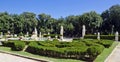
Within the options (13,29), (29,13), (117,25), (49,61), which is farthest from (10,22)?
(49,61)

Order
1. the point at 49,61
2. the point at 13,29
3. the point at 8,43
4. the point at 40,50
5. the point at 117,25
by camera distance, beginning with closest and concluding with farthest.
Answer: the point at 49,61 → the point at 40,50 → the point at 8,43 → the point at 117,25 → the point at 13,29

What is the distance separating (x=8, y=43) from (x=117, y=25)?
54.6 metres

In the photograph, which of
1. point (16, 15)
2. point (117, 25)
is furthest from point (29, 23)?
point (117, 25)

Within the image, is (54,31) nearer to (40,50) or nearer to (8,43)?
(8,43)

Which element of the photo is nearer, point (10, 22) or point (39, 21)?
point (10, 22)

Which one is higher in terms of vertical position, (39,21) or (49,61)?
(39,21)

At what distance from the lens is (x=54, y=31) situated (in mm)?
90250

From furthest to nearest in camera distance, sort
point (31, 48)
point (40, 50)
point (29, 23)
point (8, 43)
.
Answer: point (29, 23) < point (8, 43) < point (31, 48) < point (40, 50)

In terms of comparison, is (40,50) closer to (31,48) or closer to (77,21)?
(31,48)

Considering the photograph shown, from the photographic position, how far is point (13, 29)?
266ft

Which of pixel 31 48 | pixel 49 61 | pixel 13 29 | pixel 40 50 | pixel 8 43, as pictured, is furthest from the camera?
pixel 13 29

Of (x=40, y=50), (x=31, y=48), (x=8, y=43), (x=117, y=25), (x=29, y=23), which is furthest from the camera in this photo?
(x=29, y=23)

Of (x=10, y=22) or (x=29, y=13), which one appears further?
(x=29, y=13)

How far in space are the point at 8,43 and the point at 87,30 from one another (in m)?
52.5
